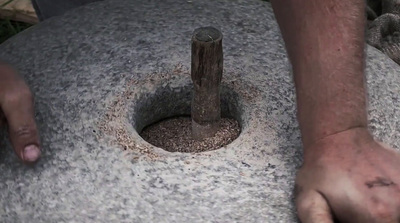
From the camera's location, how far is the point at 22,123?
1.21m

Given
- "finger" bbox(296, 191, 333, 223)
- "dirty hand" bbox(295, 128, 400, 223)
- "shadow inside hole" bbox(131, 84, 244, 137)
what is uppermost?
"dirty hand" bbox(295, 128, 400, 223)

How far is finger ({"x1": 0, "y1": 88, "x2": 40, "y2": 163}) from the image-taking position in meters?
1.18

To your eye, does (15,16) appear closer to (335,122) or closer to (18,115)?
(18,115)

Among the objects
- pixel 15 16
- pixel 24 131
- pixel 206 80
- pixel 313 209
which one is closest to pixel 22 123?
pixel 24 131

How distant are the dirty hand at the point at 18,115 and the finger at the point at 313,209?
427 millimetres

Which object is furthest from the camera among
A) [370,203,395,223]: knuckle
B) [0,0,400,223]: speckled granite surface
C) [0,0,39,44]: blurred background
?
[0,0,39,44]: blurred background

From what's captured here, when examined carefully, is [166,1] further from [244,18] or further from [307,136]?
[307,136]

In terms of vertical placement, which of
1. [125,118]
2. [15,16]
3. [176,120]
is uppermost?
[125,118]

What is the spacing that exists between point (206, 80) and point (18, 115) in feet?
1.04

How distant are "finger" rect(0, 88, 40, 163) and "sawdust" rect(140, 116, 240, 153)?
9.7 inches

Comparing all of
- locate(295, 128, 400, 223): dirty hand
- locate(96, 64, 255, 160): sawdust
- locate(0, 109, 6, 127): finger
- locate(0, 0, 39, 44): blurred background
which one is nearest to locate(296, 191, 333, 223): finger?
locate(295, 128, 400, 223): dirty hand

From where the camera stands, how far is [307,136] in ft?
3.73

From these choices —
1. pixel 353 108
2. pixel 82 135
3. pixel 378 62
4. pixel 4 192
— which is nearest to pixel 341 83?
pixel 353 108

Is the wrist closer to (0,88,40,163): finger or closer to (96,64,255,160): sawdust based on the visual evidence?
(96,64,255,160): sawdust
